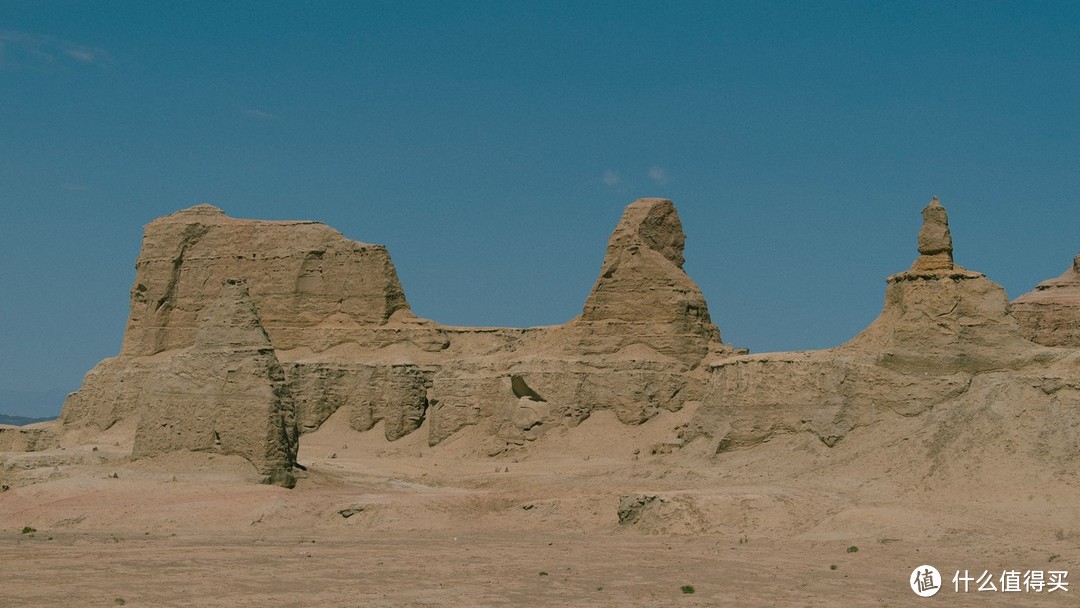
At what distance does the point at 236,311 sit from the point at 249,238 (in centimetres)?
2726

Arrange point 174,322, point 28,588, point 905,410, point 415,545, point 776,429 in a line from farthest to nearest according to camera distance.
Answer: point 174,322 < point 776,429 < point 905,410 < point 415,545 < point 28,588

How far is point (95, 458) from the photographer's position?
125ft

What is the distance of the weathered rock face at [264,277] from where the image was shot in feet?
199

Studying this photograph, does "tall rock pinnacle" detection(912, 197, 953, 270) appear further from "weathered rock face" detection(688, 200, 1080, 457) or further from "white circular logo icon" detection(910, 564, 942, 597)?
"white circular logo icon" detection(910, 564, 942, 597)

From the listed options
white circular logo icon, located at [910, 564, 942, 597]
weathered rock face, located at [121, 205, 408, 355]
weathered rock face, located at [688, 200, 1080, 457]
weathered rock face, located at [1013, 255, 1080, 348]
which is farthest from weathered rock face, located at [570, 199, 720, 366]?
white circular logo icon, located at [910, 564, 942, 597]

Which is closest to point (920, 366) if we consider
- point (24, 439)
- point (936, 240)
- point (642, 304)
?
point (936, 240)

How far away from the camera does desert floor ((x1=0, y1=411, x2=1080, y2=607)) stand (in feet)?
76.3

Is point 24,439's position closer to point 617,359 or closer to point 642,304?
point 617,359

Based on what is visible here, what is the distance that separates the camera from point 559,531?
1261 inches

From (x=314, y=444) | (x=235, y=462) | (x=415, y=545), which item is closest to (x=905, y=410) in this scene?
(x=415, y=545)

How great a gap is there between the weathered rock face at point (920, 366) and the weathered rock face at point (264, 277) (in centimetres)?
2449

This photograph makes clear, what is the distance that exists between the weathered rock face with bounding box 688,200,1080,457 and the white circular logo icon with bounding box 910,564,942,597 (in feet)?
33.9

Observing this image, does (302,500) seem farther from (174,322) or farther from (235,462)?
(174,322)

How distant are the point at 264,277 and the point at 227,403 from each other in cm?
2769
